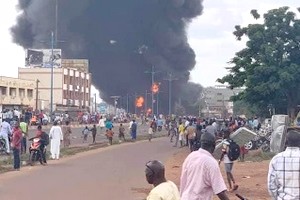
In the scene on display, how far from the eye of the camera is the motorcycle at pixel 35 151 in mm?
20875

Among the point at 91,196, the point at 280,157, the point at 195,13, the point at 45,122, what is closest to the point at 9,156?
the point at 91,196

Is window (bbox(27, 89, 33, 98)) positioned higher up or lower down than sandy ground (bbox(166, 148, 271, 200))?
higher up

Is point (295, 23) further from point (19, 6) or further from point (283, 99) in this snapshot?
point (19, 6)

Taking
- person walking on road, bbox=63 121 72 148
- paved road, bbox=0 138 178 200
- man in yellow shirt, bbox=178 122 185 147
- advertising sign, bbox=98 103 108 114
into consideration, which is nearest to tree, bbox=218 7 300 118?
man in yellow shirt, bbox=178 122 185 147

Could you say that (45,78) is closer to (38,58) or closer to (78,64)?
(38,58)

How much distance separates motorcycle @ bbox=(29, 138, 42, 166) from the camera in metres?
20.9

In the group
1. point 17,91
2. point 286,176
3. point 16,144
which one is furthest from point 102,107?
point 286,176

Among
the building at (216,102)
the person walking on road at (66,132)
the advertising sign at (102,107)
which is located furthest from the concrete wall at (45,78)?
the person walking on road at (66,132)

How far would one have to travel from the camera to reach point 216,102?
101000 millimetres

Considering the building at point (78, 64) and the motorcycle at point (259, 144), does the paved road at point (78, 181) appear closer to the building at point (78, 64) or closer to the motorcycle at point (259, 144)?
the motorcycle at point (259, 144)

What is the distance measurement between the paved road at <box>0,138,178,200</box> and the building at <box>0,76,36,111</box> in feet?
156

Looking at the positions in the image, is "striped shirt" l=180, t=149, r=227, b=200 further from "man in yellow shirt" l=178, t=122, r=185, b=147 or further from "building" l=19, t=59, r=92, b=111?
"building" l=19, t=59, r=92, b=111

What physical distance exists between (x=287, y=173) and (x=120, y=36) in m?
95.6

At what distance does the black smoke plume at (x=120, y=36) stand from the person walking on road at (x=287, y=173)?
89045 millimetres
